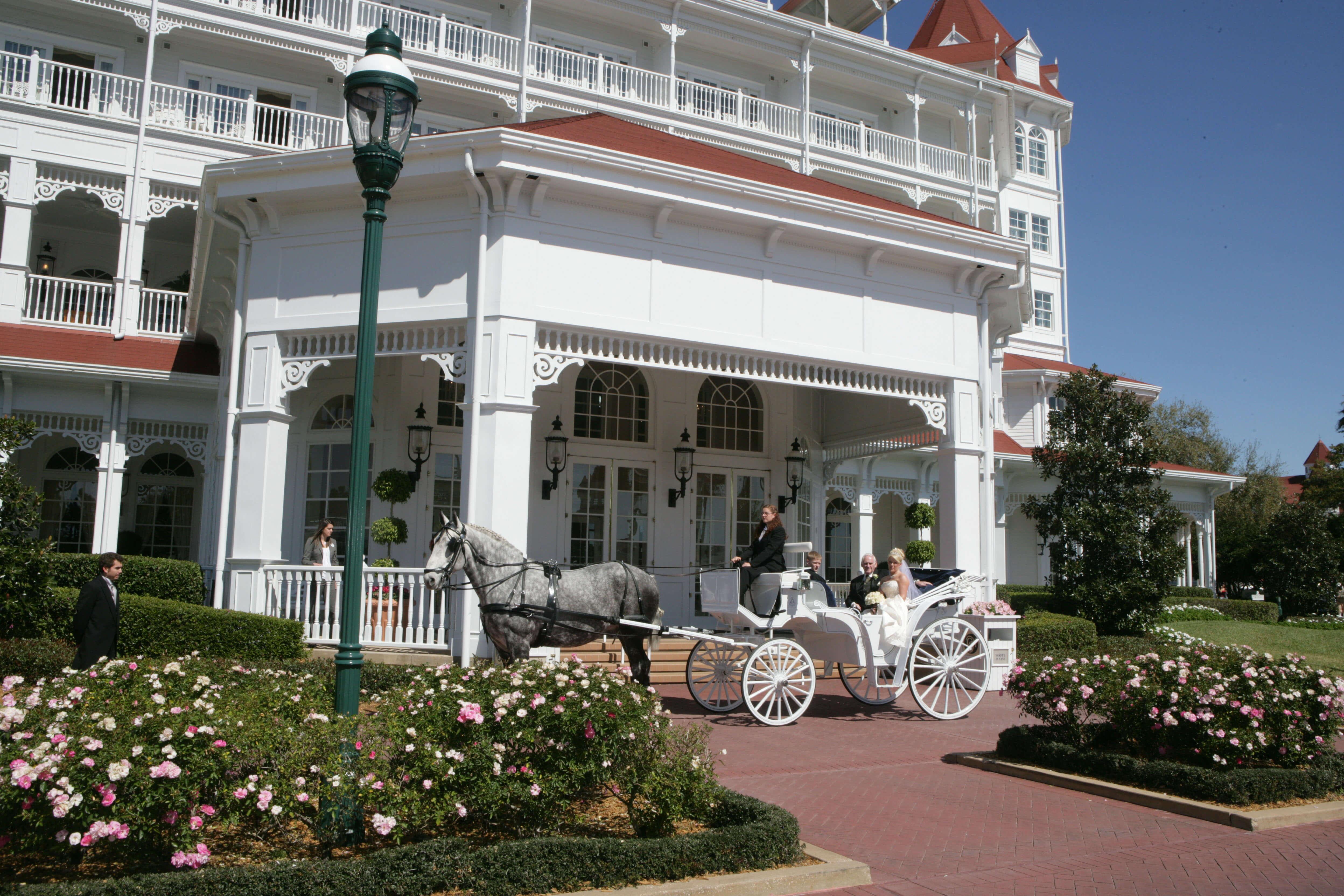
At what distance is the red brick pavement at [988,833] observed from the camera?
16.7 ft

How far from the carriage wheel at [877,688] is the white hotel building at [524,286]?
2.57m

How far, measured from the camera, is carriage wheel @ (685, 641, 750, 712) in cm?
1003

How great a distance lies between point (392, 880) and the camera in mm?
4258

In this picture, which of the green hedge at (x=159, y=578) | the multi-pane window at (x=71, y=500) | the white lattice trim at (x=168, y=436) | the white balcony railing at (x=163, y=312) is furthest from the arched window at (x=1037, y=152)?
the green hedge at (x=159, y=578)

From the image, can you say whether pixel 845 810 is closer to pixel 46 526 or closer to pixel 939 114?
pixel 46 526

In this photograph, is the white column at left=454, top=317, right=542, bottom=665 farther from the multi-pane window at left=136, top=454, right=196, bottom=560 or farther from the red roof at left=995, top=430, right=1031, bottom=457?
the red roof at left=995, top=430, right=1031, bottom=457

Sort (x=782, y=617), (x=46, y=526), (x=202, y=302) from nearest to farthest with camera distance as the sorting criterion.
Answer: (x=782, y=617), (x=202, y=302), (x=46, y=526)

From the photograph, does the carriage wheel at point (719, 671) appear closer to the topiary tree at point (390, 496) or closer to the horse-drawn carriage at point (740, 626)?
the horse-drawn carriage at point (740, 626)

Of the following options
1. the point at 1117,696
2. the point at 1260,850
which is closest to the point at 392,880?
the point at 1260,850

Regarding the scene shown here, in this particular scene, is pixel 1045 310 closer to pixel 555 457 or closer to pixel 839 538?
pixel 839 538

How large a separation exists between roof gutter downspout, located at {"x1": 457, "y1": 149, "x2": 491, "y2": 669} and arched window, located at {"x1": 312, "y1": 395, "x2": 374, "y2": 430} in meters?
4.34

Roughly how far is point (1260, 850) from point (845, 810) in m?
2.48

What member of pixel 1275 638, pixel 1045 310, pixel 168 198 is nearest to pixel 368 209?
pixel 168 198

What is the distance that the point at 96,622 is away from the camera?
7.88 m
